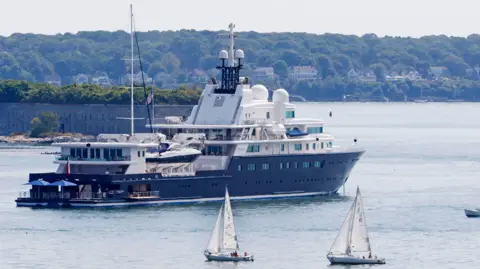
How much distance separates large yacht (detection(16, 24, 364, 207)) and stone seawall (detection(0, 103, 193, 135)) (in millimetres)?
54492

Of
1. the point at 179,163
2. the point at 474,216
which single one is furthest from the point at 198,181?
the point at 474,216

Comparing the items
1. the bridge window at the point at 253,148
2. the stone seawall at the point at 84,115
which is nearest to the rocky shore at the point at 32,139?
the stone seawall at the point at 84,115

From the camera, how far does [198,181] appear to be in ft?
252

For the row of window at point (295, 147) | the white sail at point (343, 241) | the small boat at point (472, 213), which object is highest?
the row of window at point (295, 147)

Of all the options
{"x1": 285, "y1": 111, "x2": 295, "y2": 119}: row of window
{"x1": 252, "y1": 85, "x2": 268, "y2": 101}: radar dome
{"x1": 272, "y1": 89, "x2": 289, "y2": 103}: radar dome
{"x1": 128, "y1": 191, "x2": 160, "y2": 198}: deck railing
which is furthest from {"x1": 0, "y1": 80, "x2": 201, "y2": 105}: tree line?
{"x1": 128, "y1": 191, "x2": 160, "y2": 198}: deck railing

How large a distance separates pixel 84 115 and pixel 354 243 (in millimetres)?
92801

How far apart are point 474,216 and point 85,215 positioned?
57.6ft

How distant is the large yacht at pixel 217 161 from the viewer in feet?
245

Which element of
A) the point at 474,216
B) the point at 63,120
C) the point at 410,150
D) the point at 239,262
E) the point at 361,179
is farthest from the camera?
the point at 63,120

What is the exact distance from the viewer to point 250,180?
7900 cm

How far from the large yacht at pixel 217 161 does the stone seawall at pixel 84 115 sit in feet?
179

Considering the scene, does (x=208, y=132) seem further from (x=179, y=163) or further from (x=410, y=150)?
(x=410, y=150)

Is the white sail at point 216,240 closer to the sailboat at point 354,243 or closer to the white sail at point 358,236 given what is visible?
the sailboat at point 354,243

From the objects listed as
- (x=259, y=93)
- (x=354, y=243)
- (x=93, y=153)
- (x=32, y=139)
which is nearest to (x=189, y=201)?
(x=93, y=153)
